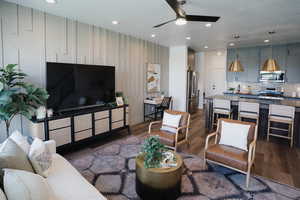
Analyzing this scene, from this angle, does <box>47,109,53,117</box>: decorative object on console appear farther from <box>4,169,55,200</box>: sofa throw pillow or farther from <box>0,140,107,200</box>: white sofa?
<box>4,169,55,200</box>: sofa throw pillow

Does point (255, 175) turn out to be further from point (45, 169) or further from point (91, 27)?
point (91, 27)

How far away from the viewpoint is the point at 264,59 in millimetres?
6355

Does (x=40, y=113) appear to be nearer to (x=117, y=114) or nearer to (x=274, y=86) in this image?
(x=117, y=114)

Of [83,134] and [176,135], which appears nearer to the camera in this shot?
[176,135]

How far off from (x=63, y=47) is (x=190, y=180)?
3.58 meters

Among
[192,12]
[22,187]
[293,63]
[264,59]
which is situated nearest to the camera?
[22,187]

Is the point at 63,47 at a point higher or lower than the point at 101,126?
higher

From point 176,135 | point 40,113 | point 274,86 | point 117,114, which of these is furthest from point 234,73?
point 40,113

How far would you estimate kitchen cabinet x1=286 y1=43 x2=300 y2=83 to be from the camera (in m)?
5.82

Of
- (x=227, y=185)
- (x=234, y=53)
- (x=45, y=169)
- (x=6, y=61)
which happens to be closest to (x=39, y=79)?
(x=6, y=61)

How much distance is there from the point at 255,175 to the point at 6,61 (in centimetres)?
461

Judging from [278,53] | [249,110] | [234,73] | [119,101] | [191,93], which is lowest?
[249,110]

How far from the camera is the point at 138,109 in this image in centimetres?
573

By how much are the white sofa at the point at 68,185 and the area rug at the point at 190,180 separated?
0.59m
